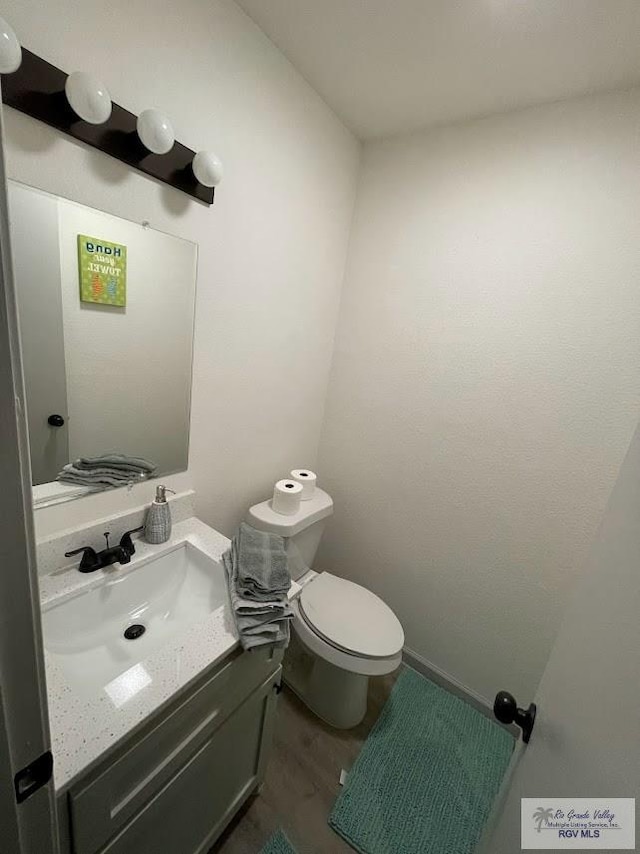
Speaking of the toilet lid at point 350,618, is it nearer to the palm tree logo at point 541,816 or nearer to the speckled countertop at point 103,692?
the speckled countertop at point 103,692

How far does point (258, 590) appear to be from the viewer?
958 mm

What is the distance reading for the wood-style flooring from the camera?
3.71 feet

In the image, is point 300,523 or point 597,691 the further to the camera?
point 300,523

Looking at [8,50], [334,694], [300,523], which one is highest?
[8,50]

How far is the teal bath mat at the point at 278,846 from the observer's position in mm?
1095

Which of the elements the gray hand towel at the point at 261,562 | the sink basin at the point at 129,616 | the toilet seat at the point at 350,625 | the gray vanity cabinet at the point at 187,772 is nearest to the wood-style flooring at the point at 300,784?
the gray vanity cabinet at the point at 187,772

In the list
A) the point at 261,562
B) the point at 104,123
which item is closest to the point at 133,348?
the point at 104,123

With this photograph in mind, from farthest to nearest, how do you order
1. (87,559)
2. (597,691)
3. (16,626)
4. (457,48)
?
(457,48), (87,559), (597,691), (16,626)

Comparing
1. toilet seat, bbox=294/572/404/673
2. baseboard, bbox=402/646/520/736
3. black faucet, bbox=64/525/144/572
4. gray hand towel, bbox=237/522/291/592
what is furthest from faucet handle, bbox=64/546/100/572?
baseboard, bbox=402/646/520/736

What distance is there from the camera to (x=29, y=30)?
0.72 meters

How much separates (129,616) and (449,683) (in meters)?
1.53

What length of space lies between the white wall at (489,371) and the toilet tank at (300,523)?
259mm

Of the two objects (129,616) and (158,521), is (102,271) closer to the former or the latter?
(158,521)

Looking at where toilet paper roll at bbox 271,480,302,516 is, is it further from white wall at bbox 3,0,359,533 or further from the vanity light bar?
the vanity light bar
